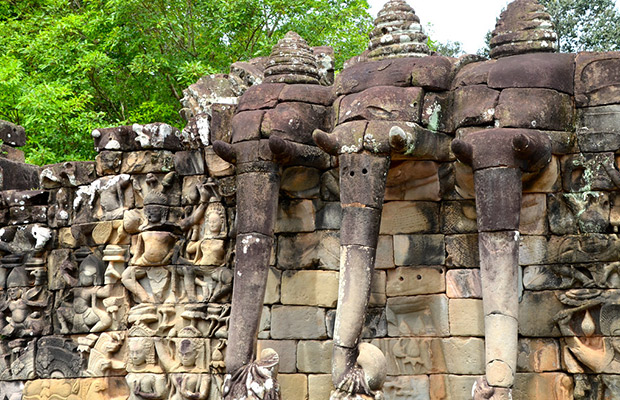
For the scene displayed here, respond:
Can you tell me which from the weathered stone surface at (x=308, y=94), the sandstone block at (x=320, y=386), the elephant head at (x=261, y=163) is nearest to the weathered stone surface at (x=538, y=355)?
the sandstone block at (x=320, y=386)

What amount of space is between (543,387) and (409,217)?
1.90 meters

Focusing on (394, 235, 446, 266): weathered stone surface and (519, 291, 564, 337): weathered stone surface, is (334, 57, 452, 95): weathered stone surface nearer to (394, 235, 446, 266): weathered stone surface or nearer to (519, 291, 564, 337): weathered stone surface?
(394, 235, 446, 266): weathered stone surface

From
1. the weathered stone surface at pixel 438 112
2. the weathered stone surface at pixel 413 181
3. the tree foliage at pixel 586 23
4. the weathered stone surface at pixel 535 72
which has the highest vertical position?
the tree foliage at pixel 586 23

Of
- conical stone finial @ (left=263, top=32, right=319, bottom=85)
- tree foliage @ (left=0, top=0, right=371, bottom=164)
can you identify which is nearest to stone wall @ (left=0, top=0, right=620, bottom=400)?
Result: conical stone finial @ (left=263, top=32, right=319, bottom=85)

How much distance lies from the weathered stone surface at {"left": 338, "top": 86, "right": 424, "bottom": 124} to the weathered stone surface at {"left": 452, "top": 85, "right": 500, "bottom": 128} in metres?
0.33

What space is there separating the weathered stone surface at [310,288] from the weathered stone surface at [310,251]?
8 centimetres

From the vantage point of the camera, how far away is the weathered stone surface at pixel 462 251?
30.5ft

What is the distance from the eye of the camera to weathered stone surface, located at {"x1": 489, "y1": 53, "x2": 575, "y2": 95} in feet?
29.1

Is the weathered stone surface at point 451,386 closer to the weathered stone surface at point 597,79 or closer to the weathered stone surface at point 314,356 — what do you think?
the weathered stone surface at point 314,356

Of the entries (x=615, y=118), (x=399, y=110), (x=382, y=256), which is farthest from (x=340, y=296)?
(x=615, y=118)

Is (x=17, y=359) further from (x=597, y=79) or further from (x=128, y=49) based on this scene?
(x=128, y=49)

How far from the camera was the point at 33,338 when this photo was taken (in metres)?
11.9

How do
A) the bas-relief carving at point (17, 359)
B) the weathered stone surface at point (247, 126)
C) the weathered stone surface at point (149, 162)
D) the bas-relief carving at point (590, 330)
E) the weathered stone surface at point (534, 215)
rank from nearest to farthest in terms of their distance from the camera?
1. the bas-relief carving at point (590, 330)
2. the weathered stone surface at point (534, 215)
3. the weathered stone surface at point (247, 126)
4. the weathered stone surface at point (149, 162)
5. the bas-relief carving at point (17, 359)

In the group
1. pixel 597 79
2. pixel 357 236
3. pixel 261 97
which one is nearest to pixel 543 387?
pixel 357 236
